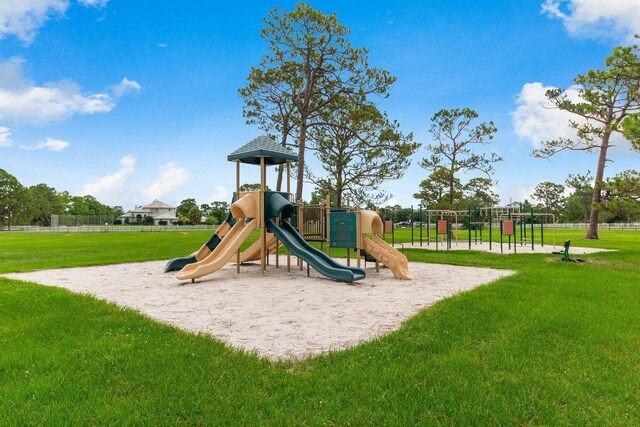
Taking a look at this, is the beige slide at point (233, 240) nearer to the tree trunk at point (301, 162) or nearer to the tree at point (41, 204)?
the tree trunk at point (301, 162)

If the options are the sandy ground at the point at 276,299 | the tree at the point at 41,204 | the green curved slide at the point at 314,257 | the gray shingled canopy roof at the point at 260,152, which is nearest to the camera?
the sandy ground at the point at 276,299

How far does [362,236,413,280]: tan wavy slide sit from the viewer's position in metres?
8.84

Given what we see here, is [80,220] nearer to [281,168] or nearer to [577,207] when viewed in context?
[281,168]

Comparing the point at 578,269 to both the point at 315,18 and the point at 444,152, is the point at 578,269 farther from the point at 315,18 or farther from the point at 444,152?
the point at 444,152

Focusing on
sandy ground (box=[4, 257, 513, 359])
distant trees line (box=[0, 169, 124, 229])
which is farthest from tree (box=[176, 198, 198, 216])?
sandy ground (box=[4, 257, 513, 359])

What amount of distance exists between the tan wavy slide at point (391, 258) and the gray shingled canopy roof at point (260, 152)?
2977 mm

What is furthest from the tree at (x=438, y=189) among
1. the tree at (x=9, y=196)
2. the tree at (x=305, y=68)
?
the tree at (x=9, y=196)

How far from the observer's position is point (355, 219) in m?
9.38

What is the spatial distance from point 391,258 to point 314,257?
1.85 metres

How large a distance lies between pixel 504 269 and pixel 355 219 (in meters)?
4.53

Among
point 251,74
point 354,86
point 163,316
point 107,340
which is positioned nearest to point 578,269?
point 163,316

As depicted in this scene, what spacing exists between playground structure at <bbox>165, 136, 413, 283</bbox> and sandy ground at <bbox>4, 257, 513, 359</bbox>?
0.35m

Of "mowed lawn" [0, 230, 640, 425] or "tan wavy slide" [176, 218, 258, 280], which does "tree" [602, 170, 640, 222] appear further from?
"tan wavy slide" [176, 218, 258, 280]

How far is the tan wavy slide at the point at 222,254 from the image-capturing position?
812 cm
